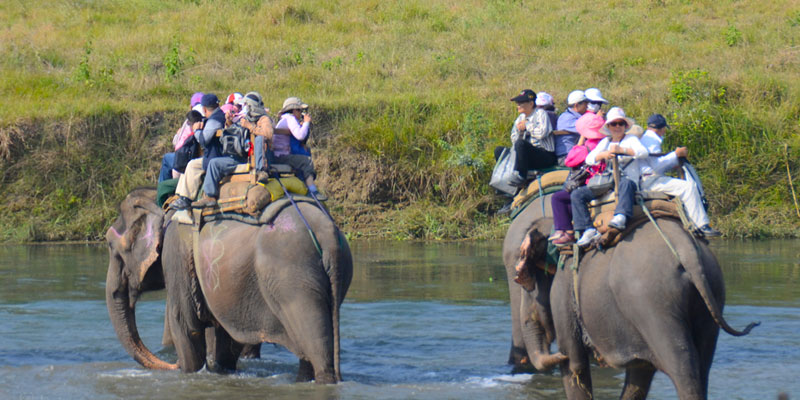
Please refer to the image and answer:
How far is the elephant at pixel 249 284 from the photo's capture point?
24.5 feet

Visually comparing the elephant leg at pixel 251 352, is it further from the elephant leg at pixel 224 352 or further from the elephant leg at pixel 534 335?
the elephant leg at pixel 534 335

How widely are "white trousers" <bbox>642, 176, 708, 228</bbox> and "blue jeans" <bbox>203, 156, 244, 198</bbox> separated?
11.1 feet

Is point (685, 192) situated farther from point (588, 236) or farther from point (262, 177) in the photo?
point (262, 177)

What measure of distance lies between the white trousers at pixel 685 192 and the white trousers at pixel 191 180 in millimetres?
3731

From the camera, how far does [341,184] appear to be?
1806 centimetres

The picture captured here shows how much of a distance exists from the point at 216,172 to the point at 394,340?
9.08ft

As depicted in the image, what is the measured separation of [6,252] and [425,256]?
6421 millimetres

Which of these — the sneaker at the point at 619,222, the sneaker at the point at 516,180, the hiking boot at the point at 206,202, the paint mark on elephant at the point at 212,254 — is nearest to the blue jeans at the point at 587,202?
the sneaker at the point at 619,222

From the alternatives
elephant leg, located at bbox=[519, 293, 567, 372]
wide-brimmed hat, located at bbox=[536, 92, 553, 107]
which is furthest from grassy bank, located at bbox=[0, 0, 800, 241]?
elephant leg, located at bbox=[519, 293, 567, 372]

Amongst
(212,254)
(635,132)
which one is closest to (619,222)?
(635,132)

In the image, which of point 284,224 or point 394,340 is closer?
point 284,224

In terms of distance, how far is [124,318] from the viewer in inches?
356

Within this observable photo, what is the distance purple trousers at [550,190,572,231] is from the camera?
662 centimetres

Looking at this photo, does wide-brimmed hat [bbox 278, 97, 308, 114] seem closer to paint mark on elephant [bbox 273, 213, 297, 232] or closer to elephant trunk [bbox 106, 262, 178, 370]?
paint mark on elephant [bbox 273, 213, 297, 232]
